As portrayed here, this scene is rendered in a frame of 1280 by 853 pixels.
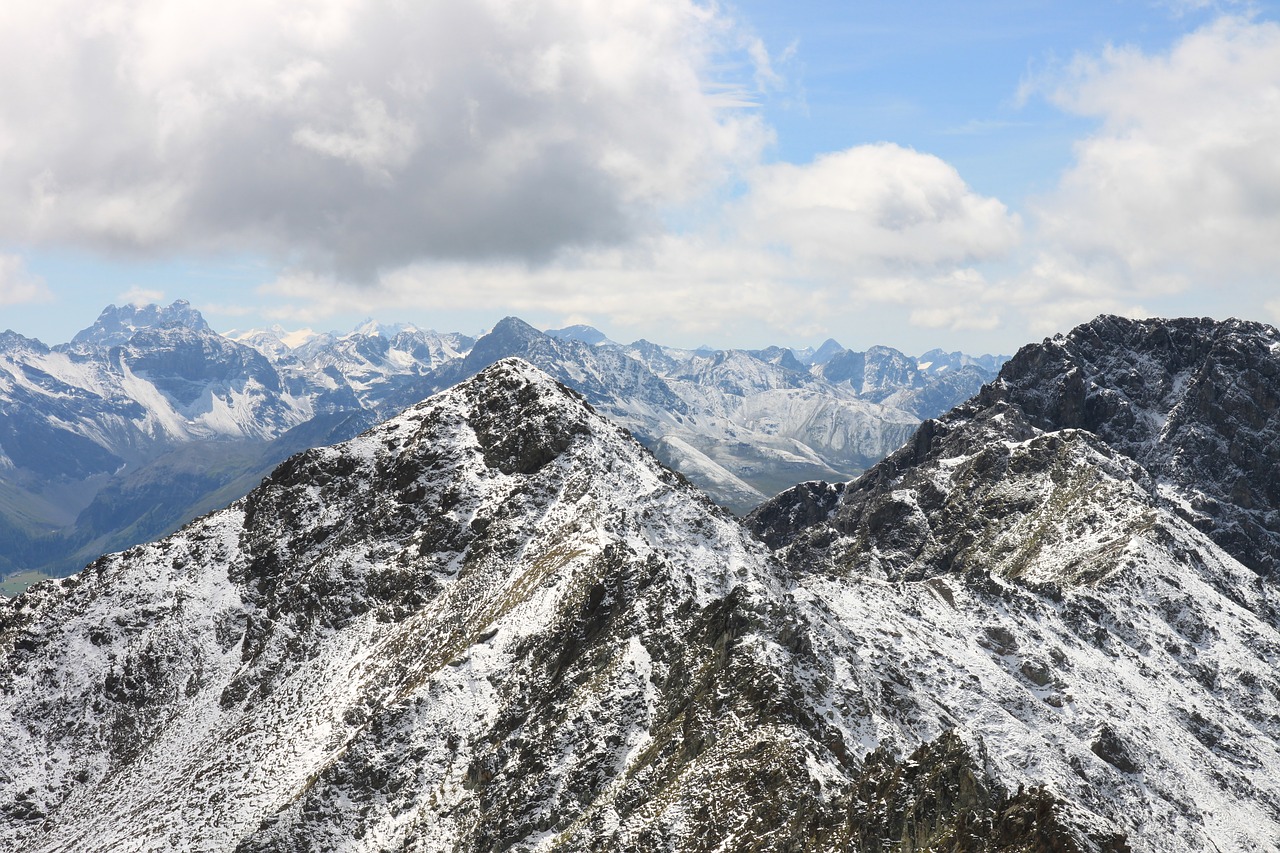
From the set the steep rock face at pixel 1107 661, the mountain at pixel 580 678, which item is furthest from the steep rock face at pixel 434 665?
the steep rock face at pixel 1107 661

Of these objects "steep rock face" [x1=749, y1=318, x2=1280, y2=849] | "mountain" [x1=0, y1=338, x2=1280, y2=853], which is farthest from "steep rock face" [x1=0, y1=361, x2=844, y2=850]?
"steep rock face" [x1=749, y1=318, x2=1280, y2=849]

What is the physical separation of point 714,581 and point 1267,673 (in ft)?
302

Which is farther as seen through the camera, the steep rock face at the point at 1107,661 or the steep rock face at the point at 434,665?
the steep rock face at the point at 1107,661

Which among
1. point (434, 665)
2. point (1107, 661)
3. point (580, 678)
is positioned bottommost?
point (1107, 661)

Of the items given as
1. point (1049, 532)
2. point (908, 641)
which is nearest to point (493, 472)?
point (908, 641)

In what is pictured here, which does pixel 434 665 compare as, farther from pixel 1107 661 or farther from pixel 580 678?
pixel 1107 661

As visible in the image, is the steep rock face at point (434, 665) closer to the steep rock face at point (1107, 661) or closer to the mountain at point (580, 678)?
the mountain at point (580, 678)

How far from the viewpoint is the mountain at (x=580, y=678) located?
2886 inches

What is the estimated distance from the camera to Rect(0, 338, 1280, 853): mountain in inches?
2886

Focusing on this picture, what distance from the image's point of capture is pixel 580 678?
9088 centimetres

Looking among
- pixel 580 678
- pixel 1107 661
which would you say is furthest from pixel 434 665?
pixel 1107 661

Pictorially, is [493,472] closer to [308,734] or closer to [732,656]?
[308,734]

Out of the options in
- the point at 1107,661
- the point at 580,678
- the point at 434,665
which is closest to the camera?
the point at 580,678

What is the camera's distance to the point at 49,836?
103 meters
